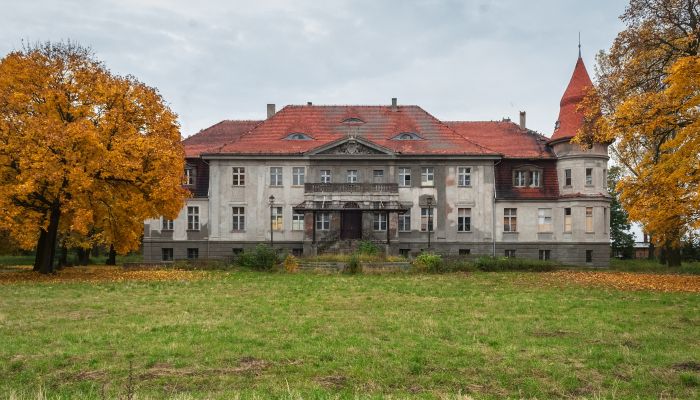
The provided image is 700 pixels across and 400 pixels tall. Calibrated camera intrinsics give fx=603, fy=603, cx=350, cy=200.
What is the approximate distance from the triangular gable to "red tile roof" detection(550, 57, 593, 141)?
39.3 ft

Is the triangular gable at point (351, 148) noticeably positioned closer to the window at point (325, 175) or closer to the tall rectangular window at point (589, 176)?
the window at point (325, 175)

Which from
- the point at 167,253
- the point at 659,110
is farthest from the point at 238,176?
the point at 659,110

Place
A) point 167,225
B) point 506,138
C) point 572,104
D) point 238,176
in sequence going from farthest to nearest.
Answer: point 506,138 < point 167,225 < point 238,176 < point 572,104

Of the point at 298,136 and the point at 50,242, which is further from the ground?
the point at 298,136

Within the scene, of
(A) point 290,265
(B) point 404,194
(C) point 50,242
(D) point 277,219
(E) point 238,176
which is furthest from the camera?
(D) point 277,219

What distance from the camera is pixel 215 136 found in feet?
150

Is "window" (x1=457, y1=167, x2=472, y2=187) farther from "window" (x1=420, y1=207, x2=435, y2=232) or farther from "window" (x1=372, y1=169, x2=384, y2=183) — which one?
"window" (x1=372, y1=169, x2=384, y2=183)

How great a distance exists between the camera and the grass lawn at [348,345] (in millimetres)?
8039

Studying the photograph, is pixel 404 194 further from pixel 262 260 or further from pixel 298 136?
pixel 262 260

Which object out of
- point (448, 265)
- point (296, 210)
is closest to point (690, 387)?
point (448, 265)

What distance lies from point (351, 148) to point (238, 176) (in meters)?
8.20

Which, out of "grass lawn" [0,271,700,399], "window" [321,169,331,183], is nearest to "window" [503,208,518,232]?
"window" [321,169,331,183]

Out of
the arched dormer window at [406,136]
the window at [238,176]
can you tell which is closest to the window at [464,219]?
the arched dormer window at [406,136]

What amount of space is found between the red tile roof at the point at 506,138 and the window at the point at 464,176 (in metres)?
2.85
